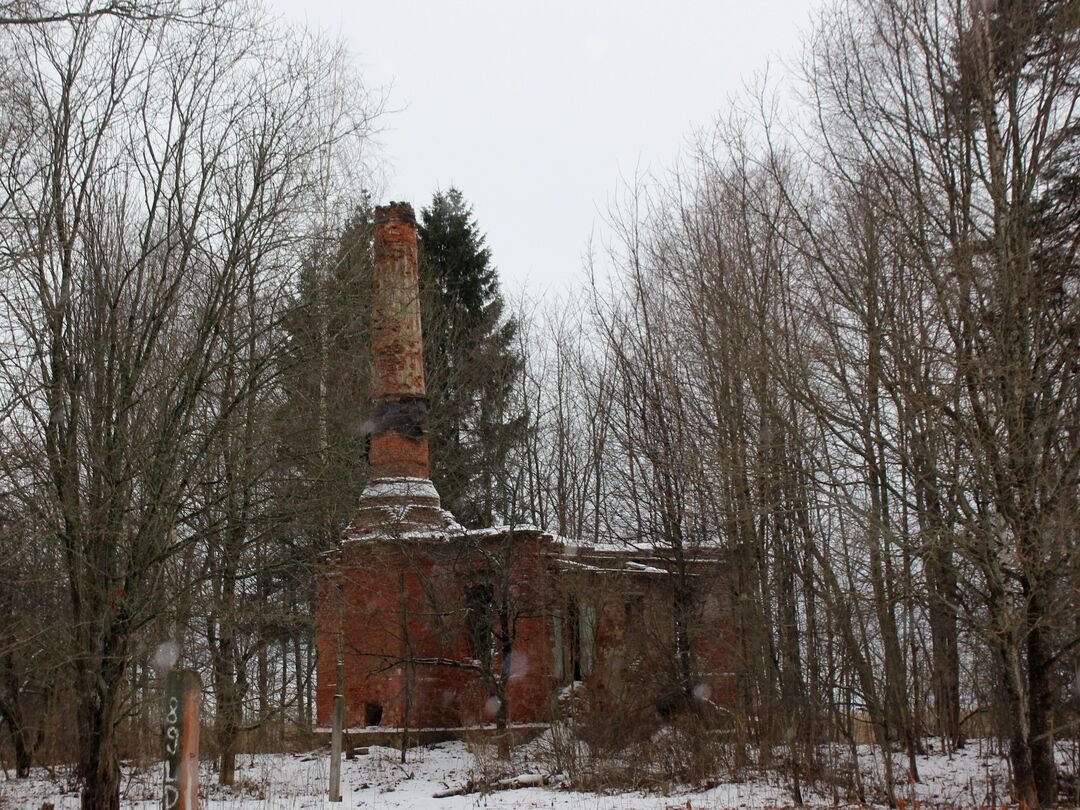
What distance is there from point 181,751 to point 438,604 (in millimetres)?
14197

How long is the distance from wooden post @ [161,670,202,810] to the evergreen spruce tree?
61.3 feet

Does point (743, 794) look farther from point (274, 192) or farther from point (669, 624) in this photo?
point (274, 192)

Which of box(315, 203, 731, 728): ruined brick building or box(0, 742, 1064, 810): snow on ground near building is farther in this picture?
box(315, 203, 731, 728): ruined brick building

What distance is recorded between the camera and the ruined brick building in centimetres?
1930

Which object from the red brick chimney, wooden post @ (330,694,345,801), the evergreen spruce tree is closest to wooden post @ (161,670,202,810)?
wooden post @ (330,694,345,801)

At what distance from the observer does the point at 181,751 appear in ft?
17.9

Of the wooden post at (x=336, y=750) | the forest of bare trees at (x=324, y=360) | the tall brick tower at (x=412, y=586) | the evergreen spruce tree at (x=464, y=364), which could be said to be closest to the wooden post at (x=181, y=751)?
the forest of bare trees at (x=324, y=360)

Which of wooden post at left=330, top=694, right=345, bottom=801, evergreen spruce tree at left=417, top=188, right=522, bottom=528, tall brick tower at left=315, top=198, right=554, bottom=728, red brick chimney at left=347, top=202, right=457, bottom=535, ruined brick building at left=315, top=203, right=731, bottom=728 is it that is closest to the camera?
wooden post at left=330, top=694, right=345, bottom=801

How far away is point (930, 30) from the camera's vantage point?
10.1 metres

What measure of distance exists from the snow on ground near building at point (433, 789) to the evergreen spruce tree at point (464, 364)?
325 inches

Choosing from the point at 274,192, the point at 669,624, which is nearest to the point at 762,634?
the point at 669,624

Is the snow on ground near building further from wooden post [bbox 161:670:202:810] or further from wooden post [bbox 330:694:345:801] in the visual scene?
wooden post [bbox 161:670:202:810]

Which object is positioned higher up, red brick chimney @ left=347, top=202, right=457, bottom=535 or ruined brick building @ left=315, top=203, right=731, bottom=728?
red brick chimney @ left=347, top=202, right=457, bottom=535

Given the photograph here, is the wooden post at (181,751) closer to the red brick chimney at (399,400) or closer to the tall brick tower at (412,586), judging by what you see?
the tall brick tower at (412,586)
